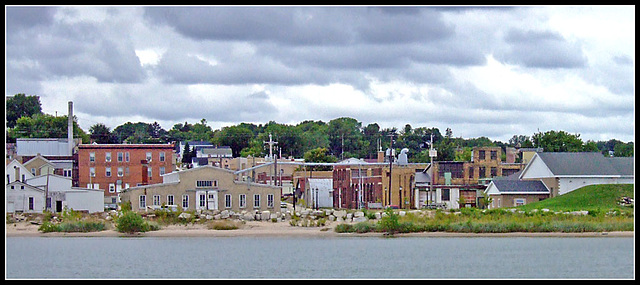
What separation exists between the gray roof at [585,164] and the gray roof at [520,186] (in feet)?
5.78

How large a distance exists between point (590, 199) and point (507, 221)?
13.7m

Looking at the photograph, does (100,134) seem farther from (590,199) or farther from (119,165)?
(590,199)

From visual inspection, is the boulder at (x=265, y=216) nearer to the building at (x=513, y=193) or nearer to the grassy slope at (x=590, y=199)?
the grassy slope at (x=590, y=199)

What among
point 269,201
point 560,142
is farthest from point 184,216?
point 560,142

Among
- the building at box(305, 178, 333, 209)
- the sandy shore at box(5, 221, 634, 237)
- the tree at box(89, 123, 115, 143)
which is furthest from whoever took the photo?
the tree at box(89, 123, 115, 143)

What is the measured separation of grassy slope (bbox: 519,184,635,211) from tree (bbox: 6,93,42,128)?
119m

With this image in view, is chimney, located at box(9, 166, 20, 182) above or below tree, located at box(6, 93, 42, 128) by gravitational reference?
below

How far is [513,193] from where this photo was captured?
8775 centimetres

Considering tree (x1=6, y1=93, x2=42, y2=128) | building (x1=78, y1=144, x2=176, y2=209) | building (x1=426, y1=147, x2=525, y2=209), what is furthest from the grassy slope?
tree (x1=6, y1=93, x2=42, y2=128)

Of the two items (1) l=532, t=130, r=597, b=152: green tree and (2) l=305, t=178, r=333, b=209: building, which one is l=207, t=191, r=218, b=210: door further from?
(1) l=532, t=130, r=597, b=152: green tree

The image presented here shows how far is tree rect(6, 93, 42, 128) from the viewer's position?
18100 centimetres

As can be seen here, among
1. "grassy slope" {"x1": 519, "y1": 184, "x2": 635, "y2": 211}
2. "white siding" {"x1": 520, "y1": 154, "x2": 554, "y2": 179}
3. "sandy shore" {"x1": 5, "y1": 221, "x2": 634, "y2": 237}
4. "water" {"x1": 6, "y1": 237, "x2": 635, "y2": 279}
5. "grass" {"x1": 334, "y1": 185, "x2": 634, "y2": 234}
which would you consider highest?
"white siding" {"x1": 520, "y1": 154, "x2": 554, "y2": 179}

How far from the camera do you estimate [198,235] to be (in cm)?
7162

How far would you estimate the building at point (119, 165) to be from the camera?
112 meters
